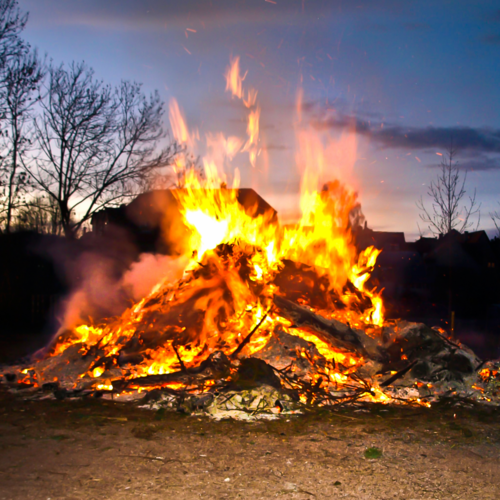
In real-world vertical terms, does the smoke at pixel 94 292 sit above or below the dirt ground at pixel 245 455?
above

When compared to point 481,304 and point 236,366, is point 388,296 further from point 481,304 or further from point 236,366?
point 236,366

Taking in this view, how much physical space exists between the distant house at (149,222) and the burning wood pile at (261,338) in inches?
536

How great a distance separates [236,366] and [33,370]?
324 cm

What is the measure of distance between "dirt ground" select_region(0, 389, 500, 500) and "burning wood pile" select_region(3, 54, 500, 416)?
0.65 metres

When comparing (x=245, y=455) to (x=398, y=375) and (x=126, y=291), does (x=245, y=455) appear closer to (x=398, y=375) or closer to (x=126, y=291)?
(x=398, y=375)

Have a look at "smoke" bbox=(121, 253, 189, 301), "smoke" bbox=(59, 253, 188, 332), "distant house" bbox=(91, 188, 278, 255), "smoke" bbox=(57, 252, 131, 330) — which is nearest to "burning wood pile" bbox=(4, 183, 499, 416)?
"smoke" bbox=(59, 253, 188, 332)

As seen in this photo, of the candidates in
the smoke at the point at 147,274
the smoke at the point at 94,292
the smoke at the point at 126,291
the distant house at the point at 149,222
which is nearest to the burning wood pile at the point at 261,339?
the smoke at the point at 126,291

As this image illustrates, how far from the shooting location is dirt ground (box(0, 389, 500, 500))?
3.84 meters

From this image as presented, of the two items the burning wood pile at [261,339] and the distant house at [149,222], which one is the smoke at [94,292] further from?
the distant house at [149,222]

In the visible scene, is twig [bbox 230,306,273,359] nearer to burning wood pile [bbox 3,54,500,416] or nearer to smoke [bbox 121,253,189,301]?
burning wood pile [bbox 3,54,500,416]

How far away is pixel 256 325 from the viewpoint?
26.9ft

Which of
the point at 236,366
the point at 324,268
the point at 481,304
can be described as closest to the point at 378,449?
the point at 236,366

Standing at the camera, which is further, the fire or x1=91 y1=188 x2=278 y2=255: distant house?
x1=91 y1=188 x2=278 y2=255: distant house

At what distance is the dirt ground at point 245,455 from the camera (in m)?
3.84
